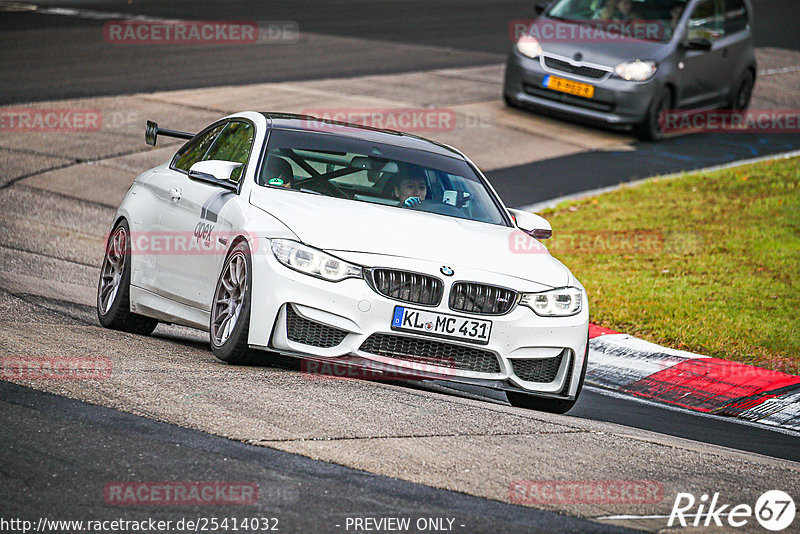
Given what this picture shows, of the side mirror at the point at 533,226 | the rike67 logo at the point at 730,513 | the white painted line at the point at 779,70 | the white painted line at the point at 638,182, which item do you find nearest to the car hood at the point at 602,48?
the white painted line at the point at 638,182

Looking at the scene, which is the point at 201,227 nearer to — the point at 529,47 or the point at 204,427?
the point at 204,427

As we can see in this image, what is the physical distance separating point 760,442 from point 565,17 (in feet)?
42.5

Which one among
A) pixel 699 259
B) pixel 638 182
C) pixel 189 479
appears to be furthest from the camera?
pixel 638 182

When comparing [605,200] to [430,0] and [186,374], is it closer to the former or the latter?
[186,374]

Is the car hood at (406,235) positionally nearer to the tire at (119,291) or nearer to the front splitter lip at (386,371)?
the front splitter lip at (386,371)

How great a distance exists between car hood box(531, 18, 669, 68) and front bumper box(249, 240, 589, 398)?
39.4 feet

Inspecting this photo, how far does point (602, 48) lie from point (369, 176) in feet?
37.2

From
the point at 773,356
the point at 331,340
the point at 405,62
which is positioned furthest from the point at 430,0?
the point at 331,340

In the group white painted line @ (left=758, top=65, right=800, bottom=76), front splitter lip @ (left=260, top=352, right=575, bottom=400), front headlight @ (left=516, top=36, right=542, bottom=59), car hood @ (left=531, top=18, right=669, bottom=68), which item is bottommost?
white painted line @ (left=758, top=65, right=800, bottom=76)

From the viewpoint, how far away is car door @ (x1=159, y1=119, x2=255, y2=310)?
760 centimetres

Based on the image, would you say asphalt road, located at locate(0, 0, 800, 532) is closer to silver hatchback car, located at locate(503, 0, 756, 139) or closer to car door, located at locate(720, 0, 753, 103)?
silver hatchback car, located at locate(503, 0, 756, 139)

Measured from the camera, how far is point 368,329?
6801mm

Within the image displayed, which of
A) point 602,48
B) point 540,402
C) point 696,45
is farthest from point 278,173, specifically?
point 696,45

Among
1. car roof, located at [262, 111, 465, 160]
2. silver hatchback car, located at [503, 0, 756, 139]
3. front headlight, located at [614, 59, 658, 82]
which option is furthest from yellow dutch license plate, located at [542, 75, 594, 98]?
car roof, located at [262, 111, 465, 160]
